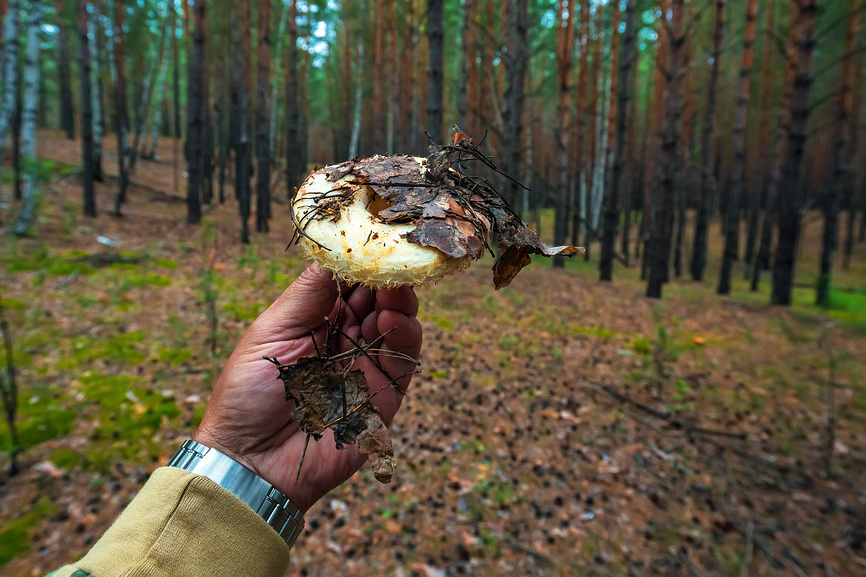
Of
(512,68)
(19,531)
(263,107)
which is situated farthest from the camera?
(263,107)

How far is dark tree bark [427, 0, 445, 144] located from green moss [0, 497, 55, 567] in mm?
5903

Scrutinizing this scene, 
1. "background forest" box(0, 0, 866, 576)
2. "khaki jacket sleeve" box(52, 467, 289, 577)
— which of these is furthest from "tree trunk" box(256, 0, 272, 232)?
"khaki jacket sleeve" box(52, 467, 289, 577)

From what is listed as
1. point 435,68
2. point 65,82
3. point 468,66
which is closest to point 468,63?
point 468,66

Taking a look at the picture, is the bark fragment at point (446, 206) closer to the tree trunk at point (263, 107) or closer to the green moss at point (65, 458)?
the green moss at point (65, 458)

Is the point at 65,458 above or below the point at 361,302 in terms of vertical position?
below

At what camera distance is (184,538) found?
1.32m

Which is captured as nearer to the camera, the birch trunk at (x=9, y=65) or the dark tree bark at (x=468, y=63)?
the birch trunk at (x=9, y=65)

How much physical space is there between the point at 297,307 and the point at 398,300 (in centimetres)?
43

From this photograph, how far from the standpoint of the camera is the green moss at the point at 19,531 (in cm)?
281

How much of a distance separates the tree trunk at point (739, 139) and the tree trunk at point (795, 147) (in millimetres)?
1731

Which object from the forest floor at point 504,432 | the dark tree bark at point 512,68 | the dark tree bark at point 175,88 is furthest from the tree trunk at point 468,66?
the dark tree bark at point 175,88

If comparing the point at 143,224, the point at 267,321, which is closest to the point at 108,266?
the point at 143,224

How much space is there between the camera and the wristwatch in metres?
1.52

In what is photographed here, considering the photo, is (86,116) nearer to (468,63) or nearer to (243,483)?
(468,63)
